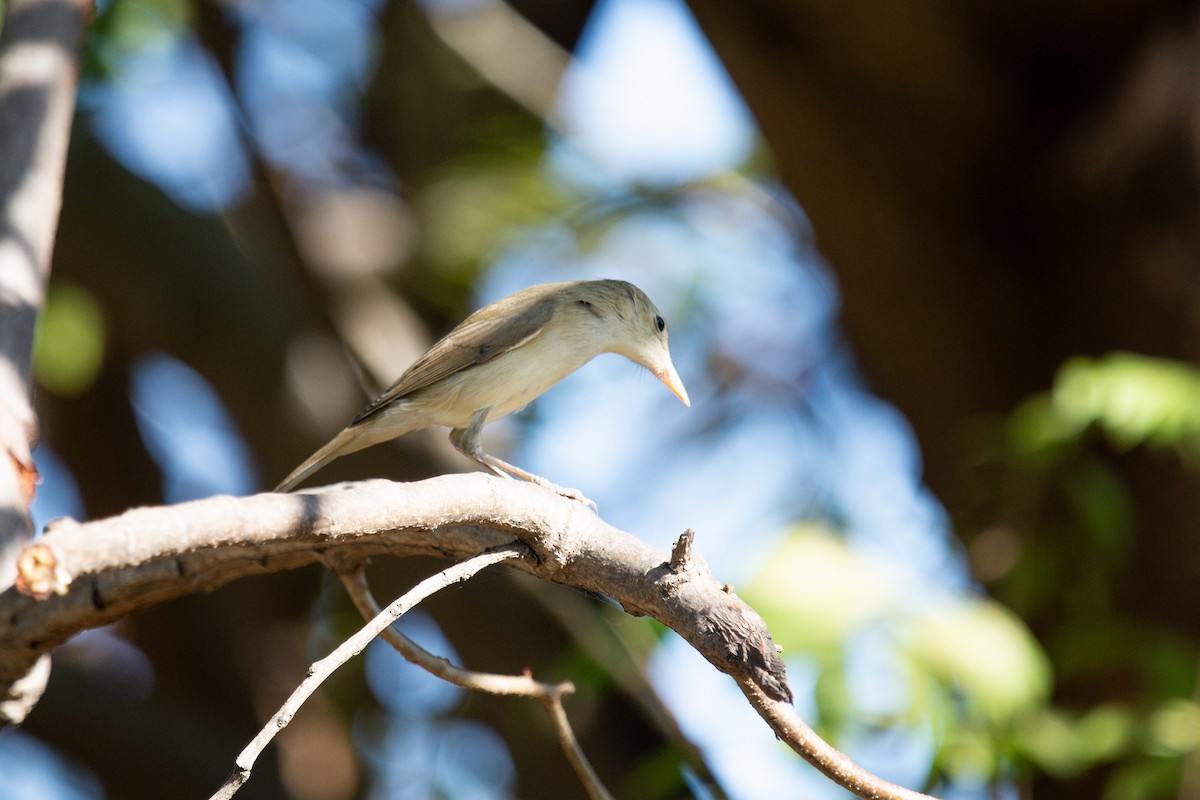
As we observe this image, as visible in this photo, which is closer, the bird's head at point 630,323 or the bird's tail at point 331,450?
the bird's tail at point 331,450

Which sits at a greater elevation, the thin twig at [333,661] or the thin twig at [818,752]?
the thin twig at [818,752]

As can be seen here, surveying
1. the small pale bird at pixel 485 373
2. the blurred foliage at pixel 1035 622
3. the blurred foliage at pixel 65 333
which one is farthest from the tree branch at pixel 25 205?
the blurred foliage at pixel 65 333

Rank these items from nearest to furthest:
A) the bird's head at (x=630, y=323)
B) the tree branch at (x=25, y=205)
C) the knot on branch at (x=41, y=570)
Result: the knot on branch at (x=41, y=570)
the tree branch at (x=25, y=205)
the bird's head at (x=630, y=323)

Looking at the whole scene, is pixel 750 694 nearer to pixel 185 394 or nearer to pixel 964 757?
pixel 964 757

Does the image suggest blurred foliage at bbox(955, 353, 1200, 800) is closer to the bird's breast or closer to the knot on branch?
the bird's breast

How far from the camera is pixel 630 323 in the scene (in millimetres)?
4586

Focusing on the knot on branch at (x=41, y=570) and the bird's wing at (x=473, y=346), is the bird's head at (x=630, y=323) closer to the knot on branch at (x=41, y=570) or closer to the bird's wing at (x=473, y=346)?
the bird's wing at (x=473, y=346)

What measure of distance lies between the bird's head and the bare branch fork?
199cm

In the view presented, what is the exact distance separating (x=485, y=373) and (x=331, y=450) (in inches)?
22.4

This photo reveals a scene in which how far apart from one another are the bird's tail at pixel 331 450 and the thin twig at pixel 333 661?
1644 mm

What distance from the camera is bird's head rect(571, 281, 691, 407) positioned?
4.43 meters

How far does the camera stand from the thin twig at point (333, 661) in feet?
5.63

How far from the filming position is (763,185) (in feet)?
26.4

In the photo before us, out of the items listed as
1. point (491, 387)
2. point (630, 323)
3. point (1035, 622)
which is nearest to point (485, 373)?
point (491, 387)
